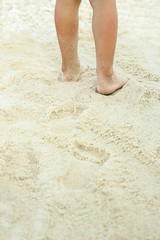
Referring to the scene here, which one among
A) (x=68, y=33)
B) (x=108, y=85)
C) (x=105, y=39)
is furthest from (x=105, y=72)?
(x=68, y=33)

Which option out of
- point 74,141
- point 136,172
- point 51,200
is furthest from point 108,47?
point 51,200

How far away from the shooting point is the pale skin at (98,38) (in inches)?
65.1

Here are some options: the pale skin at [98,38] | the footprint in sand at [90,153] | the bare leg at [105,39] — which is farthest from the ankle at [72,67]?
the footprint in sand at [90,153]

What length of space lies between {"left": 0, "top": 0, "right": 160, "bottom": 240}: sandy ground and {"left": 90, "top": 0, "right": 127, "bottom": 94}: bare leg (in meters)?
0.07

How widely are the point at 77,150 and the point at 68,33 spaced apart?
29.8 inches

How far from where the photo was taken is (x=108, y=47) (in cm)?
170

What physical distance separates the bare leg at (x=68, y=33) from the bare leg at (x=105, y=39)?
14 cm

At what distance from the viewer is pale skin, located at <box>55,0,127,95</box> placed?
1.65 m

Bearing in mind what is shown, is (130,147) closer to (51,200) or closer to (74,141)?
(74,141)

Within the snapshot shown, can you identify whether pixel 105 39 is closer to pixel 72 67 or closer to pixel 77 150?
pixel 72 67

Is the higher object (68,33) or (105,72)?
(68,33)

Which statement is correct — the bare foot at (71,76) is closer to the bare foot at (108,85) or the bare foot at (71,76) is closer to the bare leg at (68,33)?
the bare leg at (68,33)

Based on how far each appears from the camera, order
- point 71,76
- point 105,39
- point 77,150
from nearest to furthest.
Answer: point 77,150, point 105,39, point 71,76

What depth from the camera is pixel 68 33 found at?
181 cm
